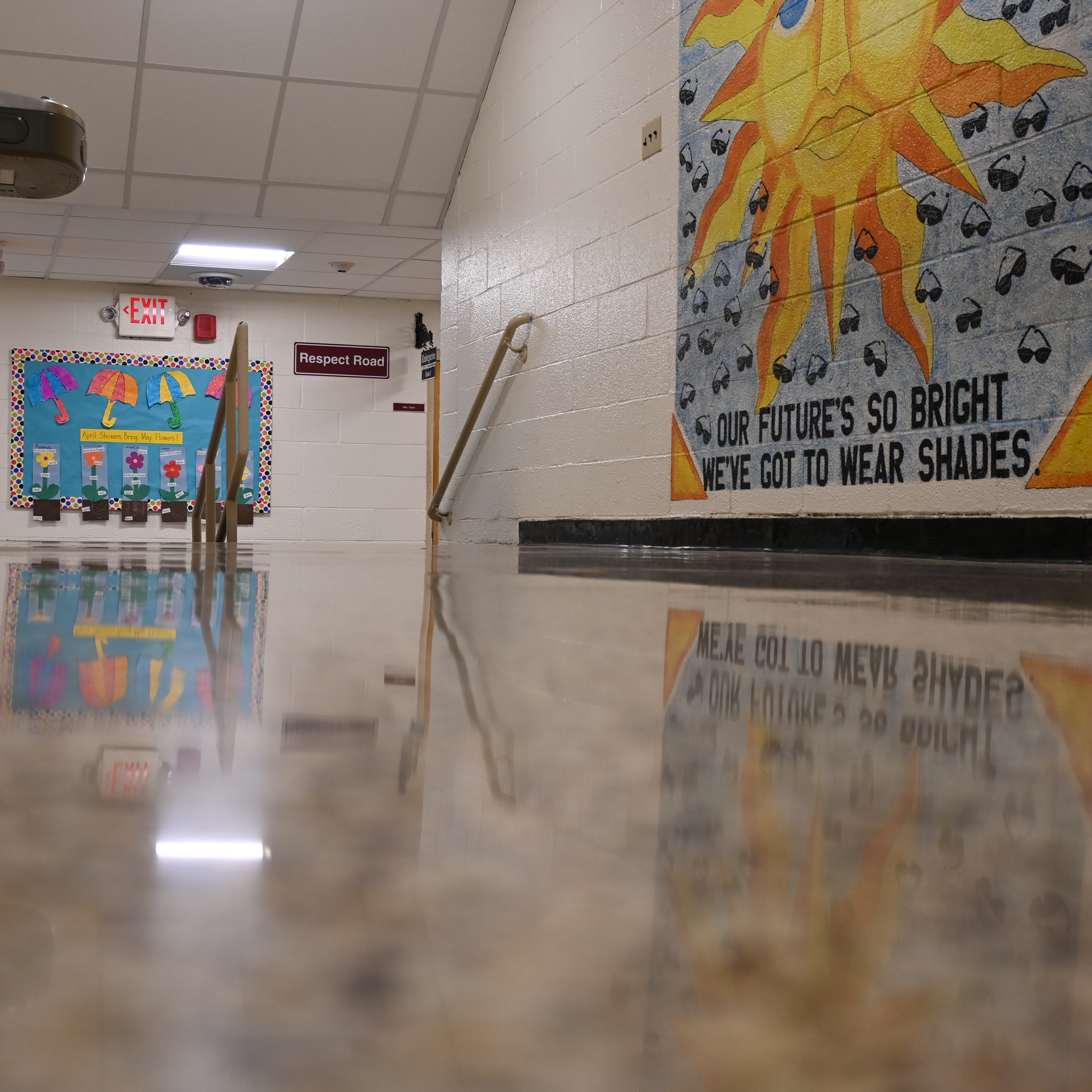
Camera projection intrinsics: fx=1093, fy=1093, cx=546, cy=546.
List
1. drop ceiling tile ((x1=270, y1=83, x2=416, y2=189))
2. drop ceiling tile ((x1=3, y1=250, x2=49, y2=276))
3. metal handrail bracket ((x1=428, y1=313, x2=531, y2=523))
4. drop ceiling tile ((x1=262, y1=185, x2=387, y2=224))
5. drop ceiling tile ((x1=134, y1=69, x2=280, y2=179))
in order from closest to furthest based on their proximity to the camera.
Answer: metal handrail bracket ((x1=428, y1=313, x2=531, y2=523)), drop ceiling tile ((x1=134, y1=69, x2=280, y2=179)), drop ceiling tile ((x1=270, y1=83, x2=416, y2=189)), drop ceiling tile ((x1=262, y1=185, x2=387, y2=224)), drop ceiling tile ((x1=3, y1=250, x2=49, y2=276))

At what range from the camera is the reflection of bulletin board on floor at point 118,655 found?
0.25 m

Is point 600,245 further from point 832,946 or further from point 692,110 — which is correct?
point 832,946

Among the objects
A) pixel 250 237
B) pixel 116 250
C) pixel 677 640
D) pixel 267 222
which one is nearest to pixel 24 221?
pixel 116 250

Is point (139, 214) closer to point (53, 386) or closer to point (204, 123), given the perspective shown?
point (204, 123)

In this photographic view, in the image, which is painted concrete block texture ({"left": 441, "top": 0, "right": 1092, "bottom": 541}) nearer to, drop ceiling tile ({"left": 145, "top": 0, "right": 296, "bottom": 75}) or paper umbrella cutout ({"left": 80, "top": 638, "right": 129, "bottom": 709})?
drop ceiling tile ({"left": 145, "top": 0, "right": 296, "bottom": 75})

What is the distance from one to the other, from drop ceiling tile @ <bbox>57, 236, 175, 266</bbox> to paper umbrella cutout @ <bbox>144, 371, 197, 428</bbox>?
3.59 ft

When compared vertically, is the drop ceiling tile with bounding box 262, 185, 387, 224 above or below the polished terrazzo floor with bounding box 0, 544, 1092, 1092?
above

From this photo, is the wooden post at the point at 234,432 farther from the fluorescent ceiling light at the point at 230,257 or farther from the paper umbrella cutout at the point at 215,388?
the paper umbrella cutout at the point at 215,388

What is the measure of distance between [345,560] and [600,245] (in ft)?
9.28

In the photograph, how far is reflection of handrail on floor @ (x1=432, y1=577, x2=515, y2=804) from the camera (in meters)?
0.17

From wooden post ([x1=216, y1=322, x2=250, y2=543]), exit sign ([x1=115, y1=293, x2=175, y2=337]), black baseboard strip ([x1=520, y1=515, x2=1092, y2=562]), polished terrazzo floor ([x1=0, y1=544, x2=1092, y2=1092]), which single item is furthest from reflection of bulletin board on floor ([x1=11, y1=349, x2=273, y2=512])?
polished terrazzo floor ([x1=0, y1=544, x2=1092, y2=1092])

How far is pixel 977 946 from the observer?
0.10 metres

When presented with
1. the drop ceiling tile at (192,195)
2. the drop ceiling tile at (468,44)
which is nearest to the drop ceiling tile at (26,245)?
the drop ceiling tile at (192,195)

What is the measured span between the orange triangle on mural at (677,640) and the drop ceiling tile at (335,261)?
6.60 meters
